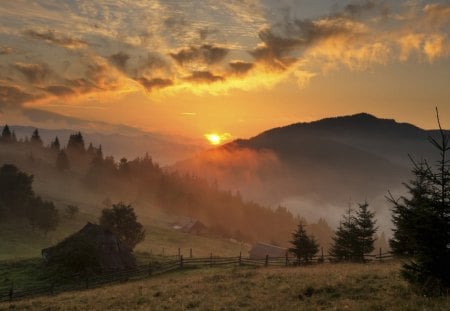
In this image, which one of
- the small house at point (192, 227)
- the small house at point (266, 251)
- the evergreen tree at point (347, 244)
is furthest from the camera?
the small house at point (192, 227)

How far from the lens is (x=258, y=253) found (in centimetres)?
9981

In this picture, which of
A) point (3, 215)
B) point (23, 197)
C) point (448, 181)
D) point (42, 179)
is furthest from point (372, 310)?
point (42, 179)

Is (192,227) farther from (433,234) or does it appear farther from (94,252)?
(433,234)

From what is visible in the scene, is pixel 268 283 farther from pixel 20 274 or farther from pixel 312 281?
pixel 20 274

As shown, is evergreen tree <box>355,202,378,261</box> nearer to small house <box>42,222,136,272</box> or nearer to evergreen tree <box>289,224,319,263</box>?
evergreen tree <box>289,224,319,263</box>

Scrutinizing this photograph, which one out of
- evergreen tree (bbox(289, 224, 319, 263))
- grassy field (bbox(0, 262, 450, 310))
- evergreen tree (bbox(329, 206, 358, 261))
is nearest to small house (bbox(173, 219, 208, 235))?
evergreen tree (bbox(289, 224, 319, 263))

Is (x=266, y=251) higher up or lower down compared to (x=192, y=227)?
lower down

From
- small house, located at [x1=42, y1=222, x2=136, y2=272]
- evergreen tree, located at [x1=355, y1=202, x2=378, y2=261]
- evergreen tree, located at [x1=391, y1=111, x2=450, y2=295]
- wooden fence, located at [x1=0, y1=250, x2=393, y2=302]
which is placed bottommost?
wooden fence, located at [x1=0, y1=250, x2=393, y2=302]

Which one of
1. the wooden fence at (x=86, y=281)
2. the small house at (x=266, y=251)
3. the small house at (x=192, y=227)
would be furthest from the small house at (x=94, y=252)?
the small house at (x=192, y=227)

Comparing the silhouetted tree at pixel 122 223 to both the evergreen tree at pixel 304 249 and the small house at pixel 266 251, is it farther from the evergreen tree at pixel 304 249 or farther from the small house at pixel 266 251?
the small house at pixel 266 251

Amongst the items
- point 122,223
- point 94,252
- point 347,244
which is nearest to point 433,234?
point 347,244

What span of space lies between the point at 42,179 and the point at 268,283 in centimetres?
17553

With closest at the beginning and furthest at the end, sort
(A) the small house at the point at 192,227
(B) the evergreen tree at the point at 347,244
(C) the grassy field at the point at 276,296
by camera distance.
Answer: (C) the grassy field at the point at 276,296
(B) the evergreen tree at the point at 347,244
(A) the small house at the point at 192,227

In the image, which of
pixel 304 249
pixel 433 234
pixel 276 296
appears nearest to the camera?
pixel 433 234
